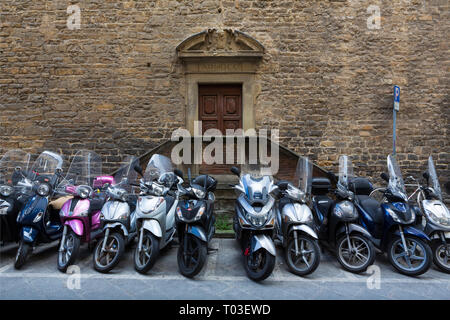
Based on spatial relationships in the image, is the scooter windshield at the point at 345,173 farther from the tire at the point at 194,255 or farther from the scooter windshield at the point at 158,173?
the scooter windshield at the point at 158,173

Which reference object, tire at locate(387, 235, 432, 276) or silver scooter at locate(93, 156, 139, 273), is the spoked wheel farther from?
silver scooter at locate(93, 156, 139, 273)

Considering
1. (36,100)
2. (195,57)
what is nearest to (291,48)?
(195,57)

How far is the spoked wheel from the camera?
341 centimetres

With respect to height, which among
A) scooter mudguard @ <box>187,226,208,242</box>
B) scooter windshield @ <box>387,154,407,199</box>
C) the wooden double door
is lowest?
scooter mudguard @ <box>187,226,208,242</box>

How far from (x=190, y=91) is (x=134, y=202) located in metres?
3.61

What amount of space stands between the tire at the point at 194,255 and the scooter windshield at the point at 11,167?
8.05 feet

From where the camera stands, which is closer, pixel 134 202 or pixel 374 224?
pixel 374 224

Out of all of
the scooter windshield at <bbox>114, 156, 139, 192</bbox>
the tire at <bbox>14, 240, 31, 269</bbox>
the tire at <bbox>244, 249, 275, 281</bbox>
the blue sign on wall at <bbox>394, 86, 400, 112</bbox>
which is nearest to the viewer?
the tire at <bbox>244, 249, 275, 281</bbox>

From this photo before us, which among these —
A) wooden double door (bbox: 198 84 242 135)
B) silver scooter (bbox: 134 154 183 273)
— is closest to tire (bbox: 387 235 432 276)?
silver scooter (bbox: 134 154 183 273)

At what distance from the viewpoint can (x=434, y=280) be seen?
316 cm

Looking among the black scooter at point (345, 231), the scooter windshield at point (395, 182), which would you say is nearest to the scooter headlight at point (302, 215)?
the black scooter at point (345, 231)

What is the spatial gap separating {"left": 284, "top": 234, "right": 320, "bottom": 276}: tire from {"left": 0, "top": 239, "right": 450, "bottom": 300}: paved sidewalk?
9 cm

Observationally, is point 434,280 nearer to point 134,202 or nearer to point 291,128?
point 134,202

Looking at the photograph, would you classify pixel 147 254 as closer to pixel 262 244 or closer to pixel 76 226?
pixel 76 226
